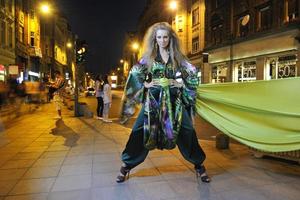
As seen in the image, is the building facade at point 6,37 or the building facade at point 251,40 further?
the building facade at point 6,37

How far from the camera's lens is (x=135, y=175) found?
5.04 metres

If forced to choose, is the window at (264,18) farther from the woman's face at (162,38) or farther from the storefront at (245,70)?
the woman's face at (162,38)

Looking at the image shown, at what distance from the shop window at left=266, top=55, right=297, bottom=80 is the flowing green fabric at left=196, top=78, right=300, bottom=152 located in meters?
16.6

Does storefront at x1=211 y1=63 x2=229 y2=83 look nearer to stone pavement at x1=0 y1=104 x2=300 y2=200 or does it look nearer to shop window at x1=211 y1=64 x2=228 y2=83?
shop window at x1=211 y1=64 x2=228 y2=83

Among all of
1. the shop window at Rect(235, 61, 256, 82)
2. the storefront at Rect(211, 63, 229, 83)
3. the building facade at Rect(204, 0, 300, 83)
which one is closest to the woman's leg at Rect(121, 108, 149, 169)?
the building facade at Rect(204, 0, 300, 83)

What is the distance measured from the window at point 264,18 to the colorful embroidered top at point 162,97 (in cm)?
2011

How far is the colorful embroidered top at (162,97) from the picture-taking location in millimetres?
4406

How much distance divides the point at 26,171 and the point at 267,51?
20.2 meters

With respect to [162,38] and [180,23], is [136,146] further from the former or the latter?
[180,23]

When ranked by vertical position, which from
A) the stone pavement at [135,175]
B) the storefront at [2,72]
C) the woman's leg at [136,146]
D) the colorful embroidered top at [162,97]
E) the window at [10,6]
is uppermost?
the window at [10,6]

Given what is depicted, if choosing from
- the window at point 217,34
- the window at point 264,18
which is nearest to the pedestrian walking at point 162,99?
the window at point 264,18

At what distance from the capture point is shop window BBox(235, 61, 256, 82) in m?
24.4

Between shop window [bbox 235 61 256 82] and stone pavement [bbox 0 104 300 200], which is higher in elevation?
shop window [bbox 235 61 256 82]

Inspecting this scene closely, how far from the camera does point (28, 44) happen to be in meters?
36.3
